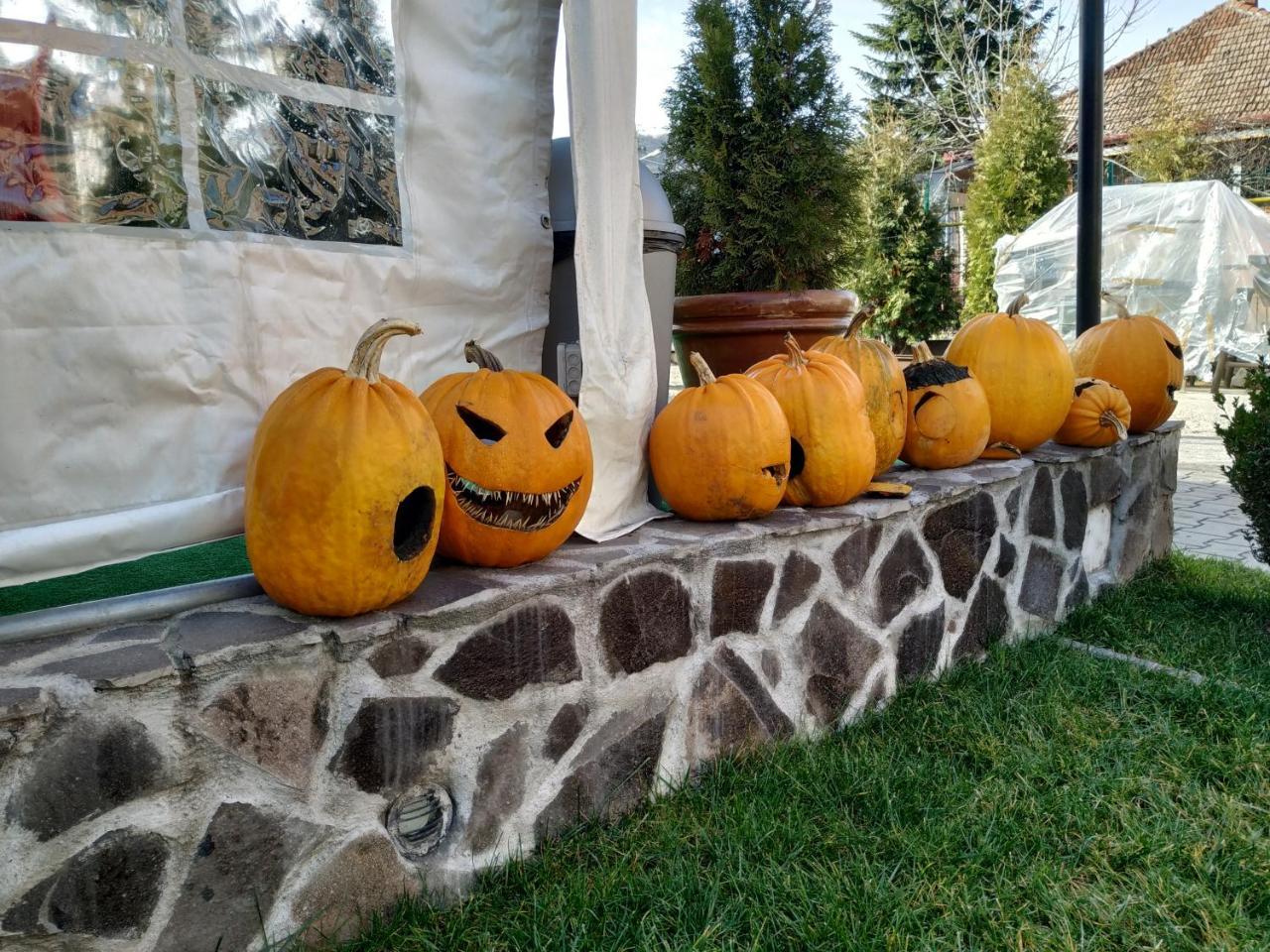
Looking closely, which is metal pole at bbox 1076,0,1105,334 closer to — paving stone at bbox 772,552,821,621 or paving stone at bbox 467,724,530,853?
paving stone at bbox 772,552,821,621

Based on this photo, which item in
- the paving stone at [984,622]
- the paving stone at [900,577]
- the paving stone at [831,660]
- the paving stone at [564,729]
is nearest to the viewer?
the paving stone at [564,729]

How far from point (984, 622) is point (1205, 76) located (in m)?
23.1

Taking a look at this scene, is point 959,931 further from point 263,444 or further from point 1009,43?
point 1009,43

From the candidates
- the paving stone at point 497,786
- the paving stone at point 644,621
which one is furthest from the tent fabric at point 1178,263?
the paving stone at point 497,786

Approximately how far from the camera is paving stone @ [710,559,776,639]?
7.55 feet

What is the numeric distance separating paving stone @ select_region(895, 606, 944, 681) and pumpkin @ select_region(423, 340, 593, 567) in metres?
1.28

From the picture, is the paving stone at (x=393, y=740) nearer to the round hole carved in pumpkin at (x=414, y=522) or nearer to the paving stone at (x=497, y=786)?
the paving stone at (x=497, y=786)

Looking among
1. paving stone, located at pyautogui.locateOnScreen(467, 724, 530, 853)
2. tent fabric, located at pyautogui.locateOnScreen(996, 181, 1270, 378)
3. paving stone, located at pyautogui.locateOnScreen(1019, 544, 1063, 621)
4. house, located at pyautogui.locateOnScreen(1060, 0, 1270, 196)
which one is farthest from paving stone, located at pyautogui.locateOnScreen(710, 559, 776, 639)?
house, located at pyautogui.locateOnScreen(1060, 0, 1270, 196)

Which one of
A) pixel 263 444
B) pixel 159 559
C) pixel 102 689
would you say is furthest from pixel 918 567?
pixel 159 559

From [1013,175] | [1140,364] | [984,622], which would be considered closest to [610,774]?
[984,622]

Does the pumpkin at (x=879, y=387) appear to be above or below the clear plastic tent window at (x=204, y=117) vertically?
below

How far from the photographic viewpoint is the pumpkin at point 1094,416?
3545mm

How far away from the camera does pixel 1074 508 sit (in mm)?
3523

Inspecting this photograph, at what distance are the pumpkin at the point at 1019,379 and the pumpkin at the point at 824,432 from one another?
35.9 inches
